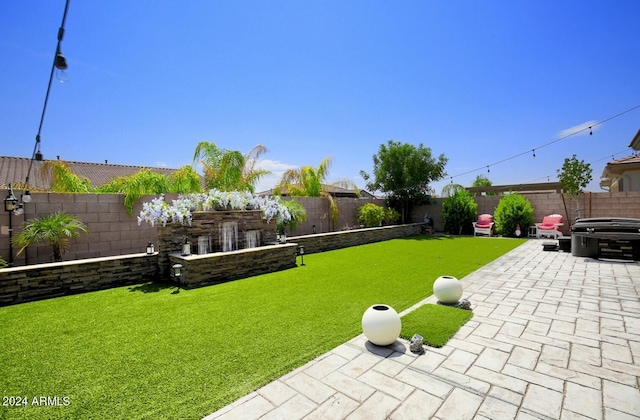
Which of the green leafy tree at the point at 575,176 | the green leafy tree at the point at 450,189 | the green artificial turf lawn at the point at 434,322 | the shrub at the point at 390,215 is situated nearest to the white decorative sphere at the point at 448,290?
the green artificial turf lawn at the point at 434,322

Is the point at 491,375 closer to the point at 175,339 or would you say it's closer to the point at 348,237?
the point at 175,339

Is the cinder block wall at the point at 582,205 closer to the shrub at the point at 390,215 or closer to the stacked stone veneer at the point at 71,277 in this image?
the shrub at the point at 390,215

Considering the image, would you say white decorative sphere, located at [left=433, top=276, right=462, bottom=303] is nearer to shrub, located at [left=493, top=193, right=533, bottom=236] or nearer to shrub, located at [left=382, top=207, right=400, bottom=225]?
shrub, located at [left=382, top=207, right=400, bottom=225]

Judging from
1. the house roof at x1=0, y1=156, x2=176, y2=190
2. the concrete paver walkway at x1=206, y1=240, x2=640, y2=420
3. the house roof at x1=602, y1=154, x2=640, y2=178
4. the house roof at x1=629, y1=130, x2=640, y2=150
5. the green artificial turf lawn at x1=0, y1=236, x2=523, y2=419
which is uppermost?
the house roof at x1=0, y1=156, x2=176, y2=190

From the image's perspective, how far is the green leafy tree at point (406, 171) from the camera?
1489cm

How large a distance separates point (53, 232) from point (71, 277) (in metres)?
1.45

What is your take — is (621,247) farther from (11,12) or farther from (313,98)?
(11,12)

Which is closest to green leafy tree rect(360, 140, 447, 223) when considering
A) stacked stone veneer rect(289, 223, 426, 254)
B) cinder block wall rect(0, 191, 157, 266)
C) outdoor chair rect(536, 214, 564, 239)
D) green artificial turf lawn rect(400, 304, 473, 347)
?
stacked stone veneer rect(289, 223, 426, 254)

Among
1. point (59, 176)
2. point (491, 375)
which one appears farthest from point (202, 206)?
point (491, 375)

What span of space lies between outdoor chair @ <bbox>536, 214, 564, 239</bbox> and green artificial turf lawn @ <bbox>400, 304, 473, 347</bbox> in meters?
11.1

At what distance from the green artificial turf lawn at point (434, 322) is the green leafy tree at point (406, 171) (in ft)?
37.8

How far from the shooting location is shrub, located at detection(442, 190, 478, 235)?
14.5 meters

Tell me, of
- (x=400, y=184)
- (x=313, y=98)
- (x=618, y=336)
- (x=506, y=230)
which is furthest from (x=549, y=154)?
(x=618, y=336)

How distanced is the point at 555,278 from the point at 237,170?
29.2 feet
